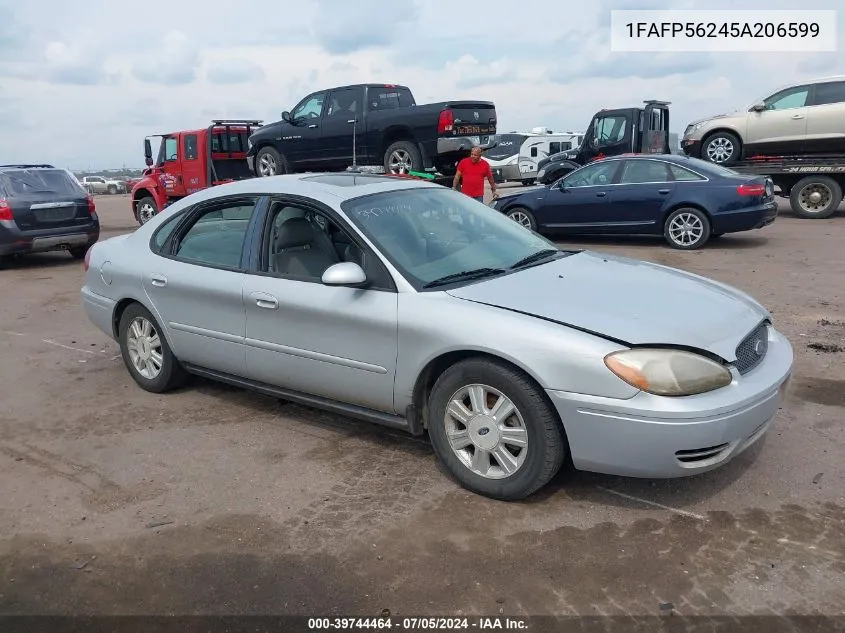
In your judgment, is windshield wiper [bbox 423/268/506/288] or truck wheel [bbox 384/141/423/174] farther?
truck wheel [bbox 384/141/423/174]

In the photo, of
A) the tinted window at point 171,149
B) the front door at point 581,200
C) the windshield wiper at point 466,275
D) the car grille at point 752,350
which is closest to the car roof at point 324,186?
the windshield wiper at point 466,275

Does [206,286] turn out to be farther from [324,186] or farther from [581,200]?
[581,200]

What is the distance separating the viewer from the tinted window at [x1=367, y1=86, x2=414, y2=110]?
13133 mm

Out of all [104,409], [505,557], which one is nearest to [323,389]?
[505,557]

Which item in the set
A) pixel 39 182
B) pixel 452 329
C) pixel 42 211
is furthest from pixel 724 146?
pixel 452 329

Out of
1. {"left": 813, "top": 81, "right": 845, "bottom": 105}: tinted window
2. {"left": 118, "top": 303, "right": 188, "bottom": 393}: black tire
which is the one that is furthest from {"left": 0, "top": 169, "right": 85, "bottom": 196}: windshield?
{"left": 813, "top": 81, "right": 845, "bottom": 105}: tinted window

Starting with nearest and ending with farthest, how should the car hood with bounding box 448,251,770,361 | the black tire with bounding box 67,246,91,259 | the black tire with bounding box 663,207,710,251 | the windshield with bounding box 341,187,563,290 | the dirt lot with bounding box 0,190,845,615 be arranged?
1. the dirt lot with bounding box 0,190,845,615
2. the car hood with bounding box 448,251,770,361
3. the windshield with bounding box 341,187,563,290
4. the black tire with bounding box 663,207,710,251
5. the black tire with bounding box 67,246,91,259

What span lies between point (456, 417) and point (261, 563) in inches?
44.5

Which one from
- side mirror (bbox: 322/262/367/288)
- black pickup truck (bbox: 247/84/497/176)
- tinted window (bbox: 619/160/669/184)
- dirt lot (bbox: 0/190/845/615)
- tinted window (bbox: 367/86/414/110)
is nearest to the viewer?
dirt lot (bbox: 0/190/845/615)

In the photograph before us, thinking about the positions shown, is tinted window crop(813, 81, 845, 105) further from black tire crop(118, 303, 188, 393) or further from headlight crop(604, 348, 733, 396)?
black tire crop(118, 303, 188, 393)

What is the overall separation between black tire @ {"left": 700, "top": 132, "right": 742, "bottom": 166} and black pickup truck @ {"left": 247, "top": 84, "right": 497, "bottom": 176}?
14.8 ft

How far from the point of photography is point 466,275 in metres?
4.00

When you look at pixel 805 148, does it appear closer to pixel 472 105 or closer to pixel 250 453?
pixel 472 105

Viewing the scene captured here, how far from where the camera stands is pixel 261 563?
3.17 metres
